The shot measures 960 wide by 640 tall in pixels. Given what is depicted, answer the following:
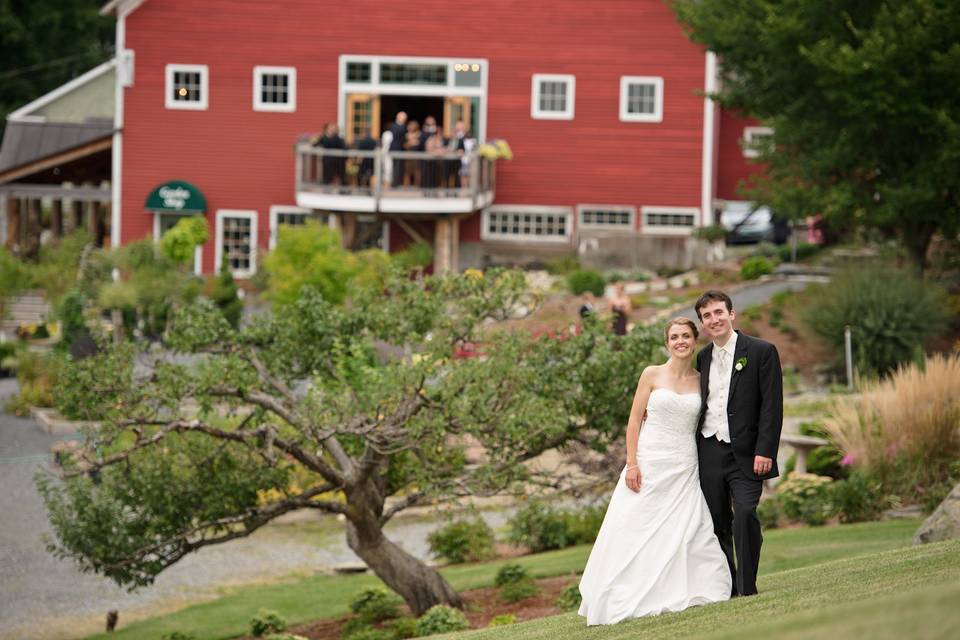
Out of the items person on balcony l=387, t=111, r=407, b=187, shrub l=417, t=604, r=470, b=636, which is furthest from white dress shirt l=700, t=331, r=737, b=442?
person on balcony l=387, t=111, r=407, b=187

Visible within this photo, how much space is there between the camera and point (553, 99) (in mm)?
35719

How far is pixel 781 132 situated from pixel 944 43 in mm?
3352

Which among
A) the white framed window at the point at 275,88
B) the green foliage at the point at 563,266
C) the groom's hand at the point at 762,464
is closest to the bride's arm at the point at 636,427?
the groom's hand at the point at 762,464

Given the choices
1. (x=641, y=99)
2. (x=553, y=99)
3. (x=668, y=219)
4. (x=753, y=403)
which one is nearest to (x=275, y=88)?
(x=553, y=99)

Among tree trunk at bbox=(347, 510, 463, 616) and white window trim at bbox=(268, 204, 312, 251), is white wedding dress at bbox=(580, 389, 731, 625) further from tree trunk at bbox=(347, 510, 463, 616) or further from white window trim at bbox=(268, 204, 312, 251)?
white window trim at bbox=(268, 204, 312, 251)

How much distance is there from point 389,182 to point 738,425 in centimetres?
2459

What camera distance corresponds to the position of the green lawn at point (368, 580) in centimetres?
1381

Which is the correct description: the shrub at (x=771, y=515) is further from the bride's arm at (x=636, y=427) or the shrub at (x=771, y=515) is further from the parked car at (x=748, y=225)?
the parked car at (x=748, y=225)

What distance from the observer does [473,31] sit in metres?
35.3

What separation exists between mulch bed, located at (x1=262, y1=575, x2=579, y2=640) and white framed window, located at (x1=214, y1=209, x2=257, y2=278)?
69.2 ft

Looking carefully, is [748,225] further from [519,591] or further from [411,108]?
[519,591]

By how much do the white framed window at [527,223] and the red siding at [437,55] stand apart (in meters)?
0.26

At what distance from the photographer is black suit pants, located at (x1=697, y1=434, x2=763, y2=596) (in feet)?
29.6

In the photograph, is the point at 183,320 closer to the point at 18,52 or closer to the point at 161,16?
the point at 161,16
